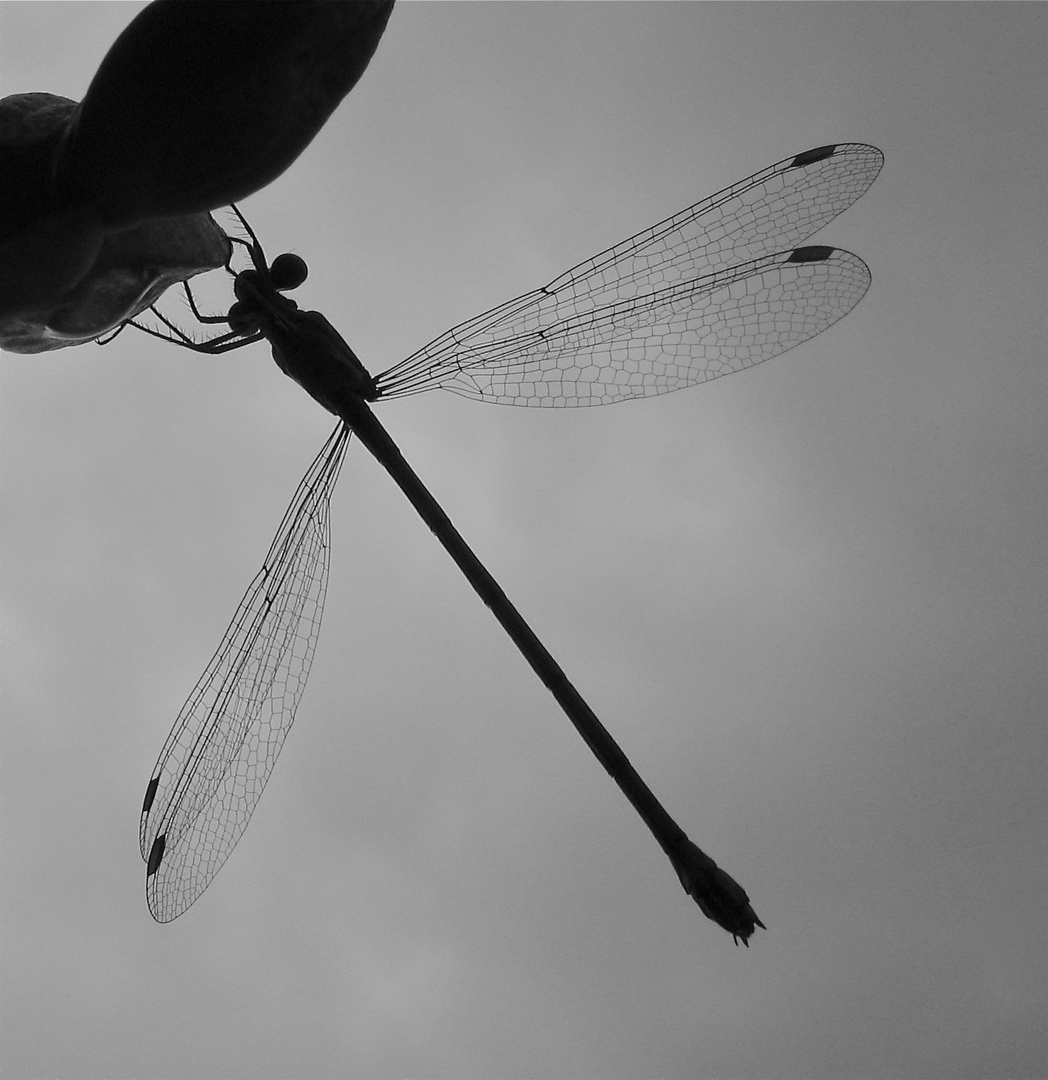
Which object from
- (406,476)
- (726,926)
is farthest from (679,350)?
(726,926)

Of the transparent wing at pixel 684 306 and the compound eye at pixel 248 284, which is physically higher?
the compound eye at pixel 248 284

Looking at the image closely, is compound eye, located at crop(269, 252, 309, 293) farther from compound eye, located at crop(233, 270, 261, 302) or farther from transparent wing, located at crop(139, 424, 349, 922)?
transparent wing, located at crop(139, 424, 349, 922)

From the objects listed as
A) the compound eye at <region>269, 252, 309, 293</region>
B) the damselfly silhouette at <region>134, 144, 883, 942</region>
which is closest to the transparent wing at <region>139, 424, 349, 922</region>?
the damselfly silhouette at <region>134, 144, 883, 942</region>

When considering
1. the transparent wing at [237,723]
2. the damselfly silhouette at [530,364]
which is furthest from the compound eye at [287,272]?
the transparent wing at [237,723]

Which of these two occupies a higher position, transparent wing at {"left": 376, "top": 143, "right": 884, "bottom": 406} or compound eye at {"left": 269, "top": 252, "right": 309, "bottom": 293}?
compound eye at {"left": 269, "top": 252, "right": 309, "bottom": 293}

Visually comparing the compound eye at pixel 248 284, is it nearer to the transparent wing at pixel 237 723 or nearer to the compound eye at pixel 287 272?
the compound eye at pixel 287 272

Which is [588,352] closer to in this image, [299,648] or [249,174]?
[299,648]

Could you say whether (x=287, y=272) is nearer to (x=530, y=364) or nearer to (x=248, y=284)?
(x=248, y=284)
